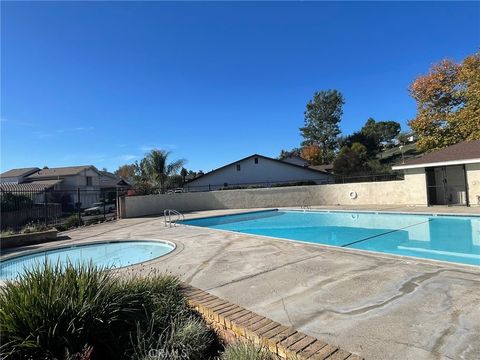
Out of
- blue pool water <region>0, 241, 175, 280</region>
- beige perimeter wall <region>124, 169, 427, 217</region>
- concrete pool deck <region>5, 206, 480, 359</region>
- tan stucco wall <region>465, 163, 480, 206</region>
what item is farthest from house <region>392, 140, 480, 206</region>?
blue pool water <region>0, 241, 175, 280</region>

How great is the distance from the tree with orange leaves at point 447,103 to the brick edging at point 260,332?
29.0 m

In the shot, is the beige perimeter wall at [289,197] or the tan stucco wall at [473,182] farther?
the beige perimeter wall at [289,197]

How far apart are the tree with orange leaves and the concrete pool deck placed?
25.1 meters

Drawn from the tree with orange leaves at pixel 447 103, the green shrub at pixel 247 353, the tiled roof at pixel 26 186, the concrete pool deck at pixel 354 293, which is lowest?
the concrete pool deck at pixel 354 293

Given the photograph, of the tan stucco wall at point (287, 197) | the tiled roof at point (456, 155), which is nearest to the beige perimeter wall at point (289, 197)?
the tan stucco wall at point (287, 197)

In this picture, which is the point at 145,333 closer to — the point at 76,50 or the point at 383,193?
the point at 76,50

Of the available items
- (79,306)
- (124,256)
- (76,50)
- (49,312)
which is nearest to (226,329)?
(79,306)

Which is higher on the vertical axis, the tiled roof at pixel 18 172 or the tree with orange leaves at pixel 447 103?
the tree with orange leaves at pixel 447 103

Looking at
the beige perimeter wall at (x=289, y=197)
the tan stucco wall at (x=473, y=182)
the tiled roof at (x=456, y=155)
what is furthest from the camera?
the beige perimeter wall at (x=289, y=197)

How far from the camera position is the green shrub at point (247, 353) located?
2.74 meters

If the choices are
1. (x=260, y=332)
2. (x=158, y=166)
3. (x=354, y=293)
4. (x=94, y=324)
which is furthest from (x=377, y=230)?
(x=158, y=166)

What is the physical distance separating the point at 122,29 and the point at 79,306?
11810 millimetres

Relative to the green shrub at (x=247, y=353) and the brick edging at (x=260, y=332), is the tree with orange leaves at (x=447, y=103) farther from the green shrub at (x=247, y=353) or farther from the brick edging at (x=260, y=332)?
the green shrub at (x=247, y=353)

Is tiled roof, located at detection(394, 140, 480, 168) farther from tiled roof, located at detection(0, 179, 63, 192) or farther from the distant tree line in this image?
tiled roof, located at detection(0, 179, 63, 192)
